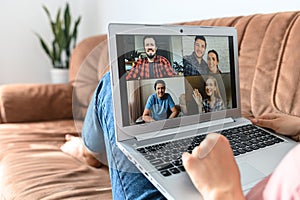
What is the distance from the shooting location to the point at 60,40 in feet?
8.13

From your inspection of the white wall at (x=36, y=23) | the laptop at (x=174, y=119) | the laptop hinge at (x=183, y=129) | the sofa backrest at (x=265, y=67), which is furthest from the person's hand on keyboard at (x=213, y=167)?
the white wall at (x=36, y=23)

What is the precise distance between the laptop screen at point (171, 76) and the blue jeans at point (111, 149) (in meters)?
0.07

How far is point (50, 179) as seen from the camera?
0.95 meters

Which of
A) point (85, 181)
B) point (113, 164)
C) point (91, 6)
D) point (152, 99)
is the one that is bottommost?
point (85, 181)

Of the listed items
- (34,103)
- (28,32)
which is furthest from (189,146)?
(28,32)

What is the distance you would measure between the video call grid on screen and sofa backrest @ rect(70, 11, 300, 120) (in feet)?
0.55

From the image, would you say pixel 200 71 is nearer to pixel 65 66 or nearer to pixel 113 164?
pixel 113 164

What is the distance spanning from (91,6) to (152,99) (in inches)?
85.2

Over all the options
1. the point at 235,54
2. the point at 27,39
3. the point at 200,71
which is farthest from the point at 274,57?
the point at 27,39

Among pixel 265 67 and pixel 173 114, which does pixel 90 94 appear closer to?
pixel 173 114

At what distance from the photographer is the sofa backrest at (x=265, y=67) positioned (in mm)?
939

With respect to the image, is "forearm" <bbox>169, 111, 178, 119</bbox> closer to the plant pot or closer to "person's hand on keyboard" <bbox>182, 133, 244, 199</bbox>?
"person's hand on keyboard" <bbox>182, 133, 244, 199</bbox>

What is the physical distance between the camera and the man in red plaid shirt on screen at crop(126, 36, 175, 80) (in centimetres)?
71

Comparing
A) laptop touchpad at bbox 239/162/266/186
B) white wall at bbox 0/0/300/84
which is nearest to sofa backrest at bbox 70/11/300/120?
laptop touchpad at bbox 239/162/266/186
